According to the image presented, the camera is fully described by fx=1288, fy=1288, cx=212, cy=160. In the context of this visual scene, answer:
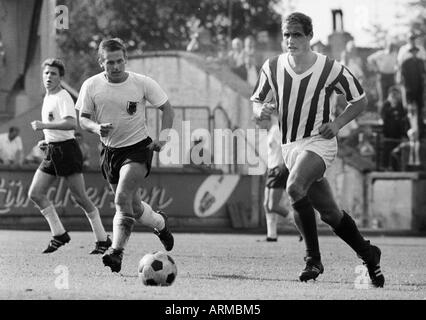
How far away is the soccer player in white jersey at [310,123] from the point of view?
434 inches

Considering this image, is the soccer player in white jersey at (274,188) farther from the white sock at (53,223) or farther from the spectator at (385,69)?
the spectator at (385,69)

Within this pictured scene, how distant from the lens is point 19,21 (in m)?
29.8

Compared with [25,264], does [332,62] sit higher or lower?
higher

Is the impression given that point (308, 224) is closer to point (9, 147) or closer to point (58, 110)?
point (58, 110)

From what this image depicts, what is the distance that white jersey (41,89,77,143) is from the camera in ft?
47.2

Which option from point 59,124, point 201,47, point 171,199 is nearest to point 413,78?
point 171,199

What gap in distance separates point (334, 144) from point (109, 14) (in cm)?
4067

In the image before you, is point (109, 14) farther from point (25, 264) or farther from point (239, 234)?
point (25, 264)

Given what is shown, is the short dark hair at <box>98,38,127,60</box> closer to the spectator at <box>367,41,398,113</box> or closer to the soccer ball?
the soccer ball

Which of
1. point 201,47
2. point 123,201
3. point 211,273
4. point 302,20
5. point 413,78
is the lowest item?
point 211,273

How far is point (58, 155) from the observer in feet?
48.5

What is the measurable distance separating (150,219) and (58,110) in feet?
7.60

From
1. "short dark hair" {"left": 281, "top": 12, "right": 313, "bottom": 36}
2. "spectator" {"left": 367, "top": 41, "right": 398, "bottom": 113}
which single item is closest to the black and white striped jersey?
"short dark hair" {"left": 281, "top": 12, "right": 313, "bottom": 36}
